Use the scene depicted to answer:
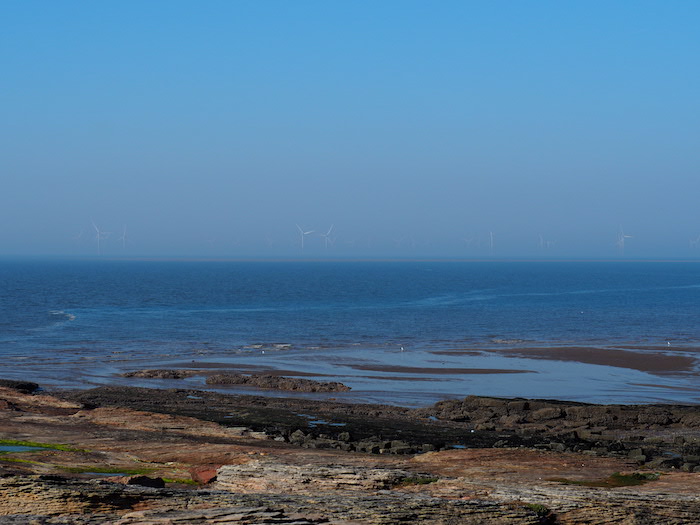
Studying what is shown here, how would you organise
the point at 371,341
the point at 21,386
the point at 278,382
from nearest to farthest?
the point at 21,386
the point at 278,382
the point at 371,341

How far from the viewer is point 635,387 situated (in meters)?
56.3

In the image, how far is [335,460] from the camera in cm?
2962

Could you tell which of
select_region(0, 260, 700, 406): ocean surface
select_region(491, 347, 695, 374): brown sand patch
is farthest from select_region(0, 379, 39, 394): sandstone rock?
select_region(491, 347, 695, 374): brown sand patch

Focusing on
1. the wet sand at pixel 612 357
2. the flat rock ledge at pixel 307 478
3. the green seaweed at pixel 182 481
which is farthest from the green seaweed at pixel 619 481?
the wet sand at pixel 612 357

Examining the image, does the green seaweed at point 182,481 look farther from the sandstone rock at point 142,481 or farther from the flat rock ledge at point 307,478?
the sandstone rock at point 142,481

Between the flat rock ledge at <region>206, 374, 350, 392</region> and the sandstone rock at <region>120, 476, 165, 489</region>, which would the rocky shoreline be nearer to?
the sandstone rock at <region>120, 476, 165, 489</region>

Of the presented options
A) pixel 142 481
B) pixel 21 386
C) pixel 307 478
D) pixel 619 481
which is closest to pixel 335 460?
pixel 307 478

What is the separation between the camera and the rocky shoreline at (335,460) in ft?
67.8

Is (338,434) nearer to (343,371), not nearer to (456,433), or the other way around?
(456,433)

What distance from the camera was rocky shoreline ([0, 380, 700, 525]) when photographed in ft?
67.8

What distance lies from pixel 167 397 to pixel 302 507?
29734 millimetres

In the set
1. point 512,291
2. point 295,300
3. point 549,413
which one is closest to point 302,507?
point 549,413

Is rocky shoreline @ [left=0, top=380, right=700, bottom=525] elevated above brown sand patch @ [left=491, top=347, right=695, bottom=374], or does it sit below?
above

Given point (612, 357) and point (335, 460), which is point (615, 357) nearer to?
point (612, 357)
